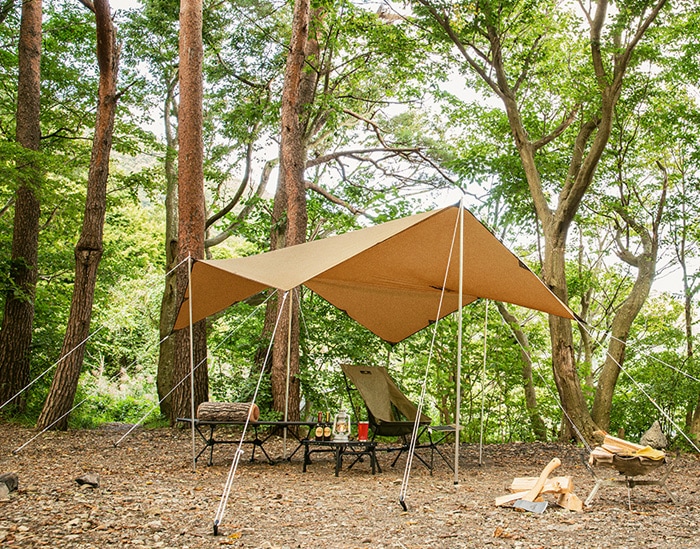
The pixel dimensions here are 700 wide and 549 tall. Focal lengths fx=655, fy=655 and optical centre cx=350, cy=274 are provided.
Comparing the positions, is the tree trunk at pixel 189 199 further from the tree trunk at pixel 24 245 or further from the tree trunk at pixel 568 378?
the tree trunk at pixel 568 378

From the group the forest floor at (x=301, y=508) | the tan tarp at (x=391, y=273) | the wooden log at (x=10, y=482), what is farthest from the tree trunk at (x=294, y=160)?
the wooden log at (x=10, y=482)

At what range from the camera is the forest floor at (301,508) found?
2.62 meters

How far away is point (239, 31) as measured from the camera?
8812 mm

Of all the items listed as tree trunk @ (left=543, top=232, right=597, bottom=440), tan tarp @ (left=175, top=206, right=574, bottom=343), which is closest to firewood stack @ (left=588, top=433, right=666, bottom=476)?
tan tarp @ (left=175, top=206, right=574, bottom=343)

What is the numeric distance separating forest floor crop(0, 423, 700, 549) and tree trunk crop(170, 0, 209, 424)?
1261 mm

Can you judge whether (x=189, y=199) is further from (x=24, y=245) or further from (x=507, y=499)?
(x=507, y=499)

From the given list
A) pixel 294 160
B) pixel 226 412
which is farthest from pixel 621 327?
pixel 226 412

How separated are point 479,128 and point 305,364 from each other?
4145mm

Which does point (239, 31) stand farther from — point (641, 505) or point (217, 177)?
point (641, 505)

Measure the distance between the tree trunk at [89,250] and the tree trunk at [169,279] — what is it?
1011 mm

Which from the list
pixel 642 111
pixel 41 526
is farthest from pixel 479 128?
pixel 41 526

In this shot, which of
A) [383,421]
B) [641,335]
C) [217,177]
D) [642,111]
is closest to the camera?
[383,421]

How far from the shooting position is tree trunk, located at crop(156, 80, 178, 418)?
7.99 meters

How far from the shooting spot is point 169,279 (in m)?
8.60
